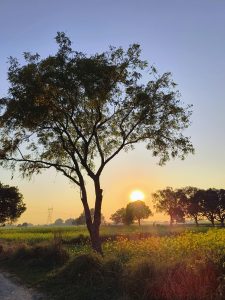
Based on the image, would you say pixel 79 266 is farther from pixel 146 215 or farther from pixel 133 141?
pixel 146 215

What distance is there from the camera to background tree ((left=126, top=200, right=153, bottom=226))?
183000 millimetres

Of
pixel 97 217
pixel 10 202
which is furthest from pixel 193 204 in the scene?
pixel 97 217

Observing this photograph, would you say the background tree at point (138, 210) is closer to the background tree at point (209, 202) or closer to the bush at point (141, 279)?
the background tree at point (209, 202)

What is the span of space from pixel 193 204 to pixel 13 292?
136 metres

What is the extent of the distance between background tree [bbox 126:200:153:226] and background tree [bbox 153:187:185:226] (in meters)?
20.4

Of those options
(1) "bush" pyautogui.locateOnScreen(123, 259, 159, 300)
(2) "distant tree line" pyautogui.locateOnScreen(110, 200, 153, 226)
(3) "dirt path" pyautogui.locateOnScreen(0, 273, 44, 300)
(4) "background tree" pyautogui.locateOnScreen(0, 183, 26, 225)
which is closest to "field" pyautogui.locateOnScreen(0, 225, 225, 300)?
(1) "bush" pyautogui.locateOnScreen(123, 259, 159, 300)

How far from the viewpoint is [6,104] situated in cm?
3089

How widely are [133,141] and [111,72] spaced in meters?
5.66

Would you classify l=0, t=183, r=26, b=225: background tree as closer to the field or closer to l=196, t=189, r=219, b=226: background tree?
the field

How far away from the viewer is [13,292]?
18688 millimetres

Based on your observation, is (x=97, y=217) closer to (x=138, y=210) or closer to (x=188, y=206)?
Answer: (x=188, y=206)

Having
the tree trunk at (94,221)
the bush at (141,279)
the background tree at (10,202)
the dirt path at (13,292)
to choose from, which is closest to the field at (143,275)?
the bush at (141,279)

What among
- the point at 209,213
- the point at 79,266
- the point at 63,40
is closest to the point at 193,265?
the point at 79,266

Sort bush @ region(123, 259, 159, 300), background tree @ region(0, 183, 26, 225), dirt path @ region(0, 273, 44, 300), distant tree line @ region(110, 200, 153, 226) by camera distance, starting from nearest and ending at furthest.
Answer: bush @ region(123, 259, 159, 300) → dirt path @ region(0, 273, 44, 300) → background tree @ region(0, 183, 26, 225) → distant tree line @ region(110, 200, 153, 226)
